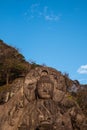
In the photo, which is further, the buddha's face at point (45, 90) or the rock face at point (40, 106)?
the buddha's face at point (45, 90)

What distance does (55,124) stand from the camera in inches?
433

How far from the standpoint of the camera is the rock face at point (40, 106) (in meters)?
11.1

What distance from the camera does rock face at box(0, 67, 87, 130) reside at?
11.1 m

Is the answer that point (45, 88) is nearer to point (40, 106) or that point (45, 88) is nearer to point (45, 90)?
point (45, 90)

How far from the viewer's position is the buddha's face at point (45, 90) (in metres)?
11.5

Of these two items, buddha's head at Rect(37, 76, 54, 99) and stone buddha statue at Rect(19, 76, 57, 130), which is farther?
buddha's head at Rect(37, 76, 54, 99)

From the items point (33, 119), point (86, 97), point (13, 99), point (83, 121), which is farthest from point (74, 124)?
point (86, 97)

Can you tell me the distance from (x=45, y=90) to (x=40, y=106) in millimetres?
576

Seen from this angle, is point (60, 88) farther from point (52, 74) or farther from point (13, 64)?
point (13, 64)

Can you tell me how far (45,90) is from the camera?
1149cm

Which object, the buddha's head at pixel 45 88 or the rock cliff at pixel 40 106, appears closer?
the rock cliff at pixel 40 106

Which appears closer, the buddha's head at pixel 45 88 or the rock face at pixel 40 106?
the rock face at pixel 40 106

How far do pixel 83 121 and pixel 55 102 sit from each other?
117 centimetres

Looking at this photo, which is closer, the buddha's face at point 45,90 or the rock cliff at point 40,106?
the rock cliff at point 40,106
